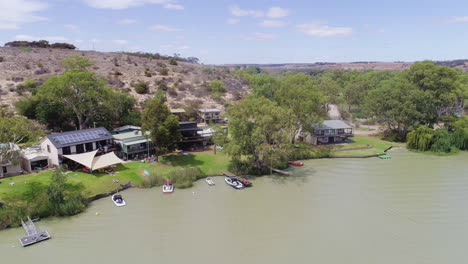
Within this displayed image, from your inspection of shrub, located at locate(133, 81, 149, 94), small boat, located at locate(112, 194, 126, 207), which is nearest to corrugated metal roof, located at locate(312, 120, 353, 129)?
small boat, located at locate(112, 194, 126, 207)

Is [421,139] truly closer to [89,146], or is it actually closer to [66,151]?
[89,146]

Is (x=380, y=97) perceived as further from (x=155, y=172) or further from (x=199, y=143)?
(x=155, y=172)

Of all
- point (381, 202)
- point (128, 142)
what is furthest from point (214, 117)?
point (381, 202)

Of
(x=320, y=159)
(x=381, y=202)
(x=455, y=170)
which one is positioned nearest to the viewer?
(x=381, y=202)

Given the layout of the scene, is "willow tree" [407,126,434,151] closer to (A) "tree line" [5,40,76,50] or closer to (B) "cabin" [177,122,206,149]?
(B) "cabin" [177,122,206,149]

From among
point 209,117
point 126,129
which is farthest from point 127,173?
point 209,117

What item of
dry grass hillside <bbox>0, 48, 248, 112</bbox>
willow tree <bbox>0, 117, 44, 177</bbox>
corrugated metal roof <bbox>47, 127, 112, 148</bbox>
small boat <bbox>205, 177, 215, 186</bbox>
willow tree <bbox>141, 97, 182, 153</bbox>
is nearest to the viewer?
willow tree <bbox>0, 117, 44, 177</bbox>
